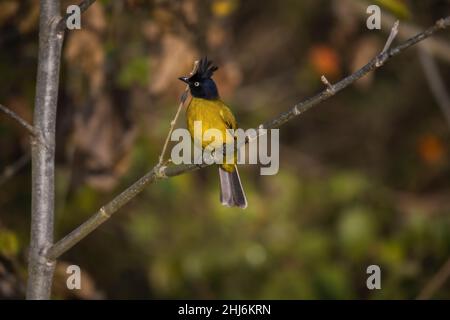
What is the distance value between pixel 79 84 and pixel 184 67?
539 mm

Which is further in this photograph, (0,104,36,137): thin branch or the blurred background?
the blurred background

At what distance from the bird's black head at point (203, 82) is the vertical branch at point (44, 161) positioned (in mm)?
1085

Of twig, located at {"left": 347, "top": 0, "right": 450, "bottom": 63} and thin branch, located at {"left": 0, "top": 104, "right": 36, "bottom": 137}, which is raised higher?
twig, located at {"left": 347, "top": 0, "right": 450, "bottom": 63}

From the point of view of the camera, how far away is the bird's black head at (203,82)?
11.0 feet

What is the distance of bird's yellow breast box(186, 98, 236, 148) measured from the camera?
3432 mm

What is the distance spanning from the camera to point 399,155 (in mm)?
7203

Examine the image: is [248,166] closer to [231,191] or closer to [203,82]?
[231,191]

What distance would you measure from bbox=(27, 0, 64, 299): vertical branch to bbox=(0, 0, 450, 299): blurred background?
2.55ft

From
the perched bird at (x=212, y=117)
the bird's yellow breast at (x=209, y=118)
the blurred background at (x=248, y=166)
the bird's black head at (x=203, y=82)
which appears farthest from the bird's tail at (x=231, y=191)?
the blurred background at (x=248, y=166)

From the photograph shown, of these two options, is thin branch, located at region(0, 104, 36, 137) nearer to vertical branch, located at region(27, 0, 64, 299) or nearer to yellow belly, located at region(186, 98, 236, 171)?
vertical branch, located at region(27, 0, 64, 299)

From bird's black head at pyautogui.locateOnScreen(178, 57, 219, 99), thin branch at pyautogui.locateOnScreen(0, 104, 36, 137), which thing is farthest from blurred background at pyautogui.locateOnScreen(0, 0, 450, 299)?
thin branch at pyautogui.locateOnScreen(0, 104, 36, 137)

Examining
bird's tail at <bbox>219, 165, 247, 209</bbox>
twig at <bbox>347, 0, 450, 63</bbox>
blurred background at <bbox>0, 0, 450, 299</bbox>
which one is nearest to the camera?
bird's tail at <bbox>219, 165, 247, 209</bbox>

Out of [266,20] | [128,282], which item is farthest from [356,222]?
[266,20]

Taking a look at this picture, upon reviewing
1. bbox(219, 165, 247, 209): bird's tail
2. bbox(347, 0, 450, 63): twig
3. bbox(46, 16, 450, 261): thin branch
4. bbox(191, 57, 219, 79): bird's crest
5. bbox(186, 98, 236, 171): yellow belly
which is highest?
bbox(347, 0, 450, 63): twig
